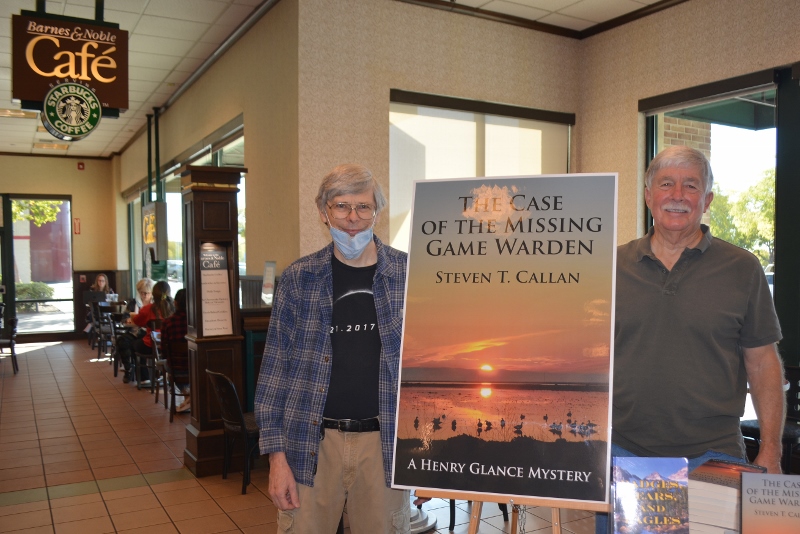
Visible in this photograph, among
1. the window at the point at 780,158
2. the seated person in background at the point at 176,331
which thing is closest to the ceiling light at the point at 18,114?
the seated person in background at the point at 176,331

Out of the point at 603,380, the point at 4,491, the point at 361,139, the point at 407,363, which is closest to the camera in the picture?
the point at 603,380

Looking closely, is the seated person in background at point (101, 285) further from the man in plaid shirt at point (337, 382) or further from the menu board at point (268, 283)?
the man in plaid shirt at point (337, 382)

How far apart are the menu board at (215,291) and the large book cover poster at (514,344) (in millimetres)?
3347

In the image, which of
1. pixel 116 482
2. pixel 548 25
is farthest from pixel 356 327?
pixel 548 25

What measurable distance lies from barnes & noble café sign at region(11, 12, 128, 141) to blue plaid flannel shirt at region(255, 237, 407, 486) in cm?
380

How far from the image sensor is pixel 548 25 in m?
6.09

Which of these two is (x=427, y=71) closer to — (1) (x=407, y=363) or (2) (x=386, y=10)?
(2) (x=386, y=10)

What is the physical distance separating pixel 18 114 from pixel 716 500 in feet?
36.8

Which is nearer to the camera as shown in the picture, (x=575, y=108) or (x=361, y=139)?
(x=361, y=139)

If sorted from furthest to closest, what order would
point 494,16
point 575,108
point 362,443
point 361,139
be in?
point 575,108, point 494,16, point 361,139, point 362,443

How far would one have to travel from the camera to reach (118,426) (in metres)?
6.40

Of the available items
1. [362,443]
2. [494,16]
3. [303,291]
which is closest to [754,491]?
[362,443]

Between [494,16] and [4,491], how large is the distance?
17.1 ft

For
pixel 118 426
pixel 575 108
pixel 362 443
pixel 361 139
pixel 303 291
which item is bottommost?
pixel 118 426
